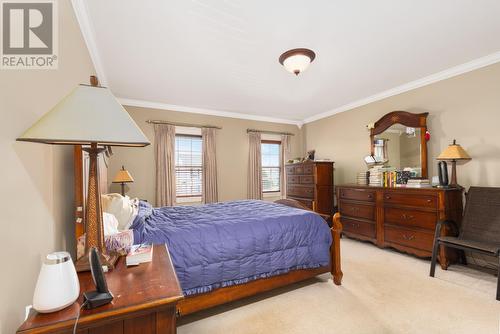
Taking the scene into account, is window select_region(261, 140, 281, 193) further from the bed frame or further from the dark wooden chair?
the dark wooden chair

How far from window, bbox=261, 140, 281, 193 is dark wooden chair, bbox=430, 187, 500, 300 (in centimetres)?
337

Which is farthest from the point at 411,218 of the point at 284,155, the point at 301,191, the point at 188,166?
the point at 188,166

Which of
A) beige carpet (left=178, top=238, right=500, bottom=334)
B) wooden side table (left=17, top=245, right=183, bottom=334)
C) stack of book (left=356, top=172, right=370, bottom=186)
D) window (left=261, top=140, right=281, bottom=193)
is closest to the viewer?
wooden side table (left=17, top=245, right=183, bottom=334)

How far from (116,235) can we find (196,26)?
1962 mm

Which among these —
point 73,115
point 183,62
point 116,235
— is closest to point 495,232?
point 116,235

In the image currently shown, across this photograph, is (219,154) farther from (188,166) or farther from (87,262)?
(87,262)

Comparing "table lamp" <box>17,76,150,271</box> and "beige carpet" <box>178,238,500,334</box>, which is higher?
"table lamp" <box>17,76,150,271</box>

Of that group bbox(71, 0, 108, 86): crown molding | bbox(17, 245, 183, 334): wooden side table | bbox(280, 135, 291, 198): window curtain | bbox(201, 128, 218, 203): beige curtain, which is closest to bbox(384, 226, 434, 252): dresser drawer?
bbox(280, 135, 291, 198): window curtain

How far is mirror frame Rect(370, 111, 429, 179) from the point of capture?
3.46 m

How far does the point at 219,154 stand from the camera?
4.98 meters

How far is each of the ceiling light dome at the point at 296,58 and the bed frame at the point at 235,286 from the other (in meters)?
1.73

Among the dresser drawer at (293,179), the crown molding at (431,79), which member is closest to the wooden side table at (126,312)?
the dresser drawer at (293,179)

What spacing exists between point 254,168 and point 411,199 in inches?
119

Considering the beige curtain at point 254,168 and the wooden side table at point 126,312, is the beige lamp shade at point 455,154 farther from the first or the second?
the wooden side table at point 126,312
